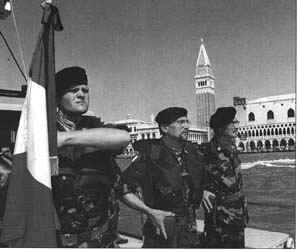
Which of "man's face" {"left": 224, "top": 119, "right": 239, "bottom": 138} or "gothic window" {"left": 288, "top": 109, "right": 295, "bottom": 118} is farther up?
"gothic window" {"left": 288, "top": 109, "right": 295, "bottom": 118}

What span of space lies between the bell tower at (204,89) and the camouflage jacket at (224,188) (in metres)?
0.19

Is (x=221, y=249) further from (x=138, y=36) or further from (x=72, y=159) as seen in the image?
(x=138, y=36)

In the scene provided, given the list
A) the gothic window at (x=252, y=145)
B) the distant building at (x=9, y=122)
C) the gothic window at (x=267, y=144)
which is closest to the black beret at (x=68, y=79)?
the distant building at (x=9, y=122)

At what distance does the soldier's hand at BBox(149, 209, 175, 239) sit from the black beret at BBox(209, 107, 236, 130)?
1.96ft

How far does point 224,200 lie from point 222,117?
501 mm

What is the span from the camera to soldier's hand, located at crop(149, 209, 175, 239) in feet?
6.68

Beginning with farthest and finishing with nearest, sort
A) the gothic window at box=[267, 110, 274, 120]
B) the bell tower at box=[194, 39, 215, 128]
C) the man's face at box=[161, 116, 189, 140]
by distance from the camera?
the gothic window at box=[267, 110, 274, 120], the bell tower at box=[194, 39, 215, 128], the man's face at box=[161, 116, 189, 140]

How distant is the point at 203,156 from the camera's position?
221 centimetres

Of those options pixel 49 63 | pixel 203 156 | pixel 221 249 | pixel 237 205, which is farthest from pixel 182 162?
pixel 49 63

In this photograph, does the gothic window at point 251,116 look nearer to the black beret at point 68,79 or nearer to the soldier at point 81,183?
the soldier at point 81,183

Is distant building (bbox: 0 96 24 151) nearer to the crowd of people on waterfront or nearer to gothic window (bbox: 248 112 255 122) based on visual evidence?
the crowd of people on waterfront

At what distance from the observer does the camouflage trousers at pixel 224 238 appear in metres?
2.18

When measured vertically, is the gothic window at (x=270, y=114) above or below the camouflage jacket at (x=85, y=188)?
above

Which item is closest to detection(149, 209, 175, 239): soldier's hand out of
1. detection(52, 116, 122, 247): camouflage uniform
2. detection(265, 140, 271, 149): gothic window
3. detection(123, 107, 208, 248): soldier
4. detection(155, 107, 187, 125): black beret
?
detection(123, 107, 208, 248): soldier
